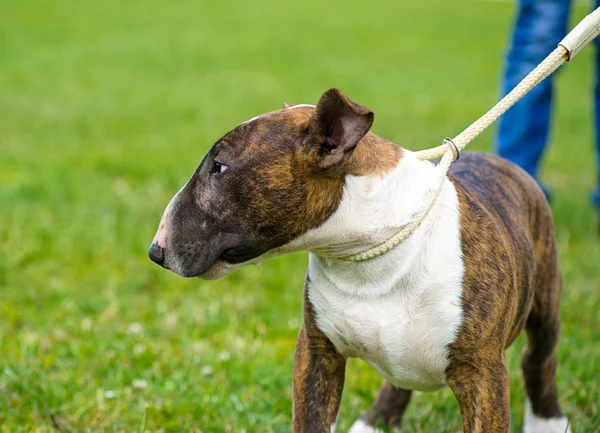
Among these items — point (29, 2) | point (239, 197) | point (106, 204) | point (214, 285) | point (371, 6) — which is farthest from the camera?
point (371, 6)

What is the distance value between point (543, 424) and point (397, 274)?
51.0 inches

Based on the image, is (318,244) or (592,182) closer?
(318,244)

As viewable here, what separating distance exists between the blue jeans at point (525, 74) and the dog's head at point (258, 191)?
105 inches

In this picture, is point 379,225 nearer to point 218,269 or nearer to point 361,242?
point 361,242

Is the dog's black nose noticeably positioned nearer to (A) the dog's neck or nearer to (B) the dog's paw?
(A) the dog's neck

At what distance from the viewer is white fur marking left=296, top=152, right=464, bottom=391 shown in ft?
8.36

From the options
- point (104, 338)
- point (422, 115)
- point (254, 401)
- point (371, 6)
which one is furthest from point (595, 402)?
point (371, 6)

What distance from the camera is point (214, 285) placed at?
5.15m

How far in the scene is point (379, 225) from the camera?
255 cm

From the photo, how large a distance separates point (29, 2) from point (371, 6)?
30.2ft

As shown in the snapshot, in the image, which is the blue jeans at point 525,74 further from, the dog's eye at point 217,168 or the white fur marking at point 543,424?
the dog's eye at point 217,168

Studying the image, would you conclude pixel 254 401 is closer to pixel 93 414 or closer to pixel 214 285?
pixel 93 414

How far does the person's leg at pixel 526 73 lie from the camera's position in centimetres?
495

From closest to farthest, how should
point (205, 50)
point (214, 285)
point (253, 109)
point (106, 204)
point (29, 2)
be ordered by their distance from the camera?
point (214, 285)
point (106, 204)
point (253, 109)
point (205, 50)
point (29, 2)
